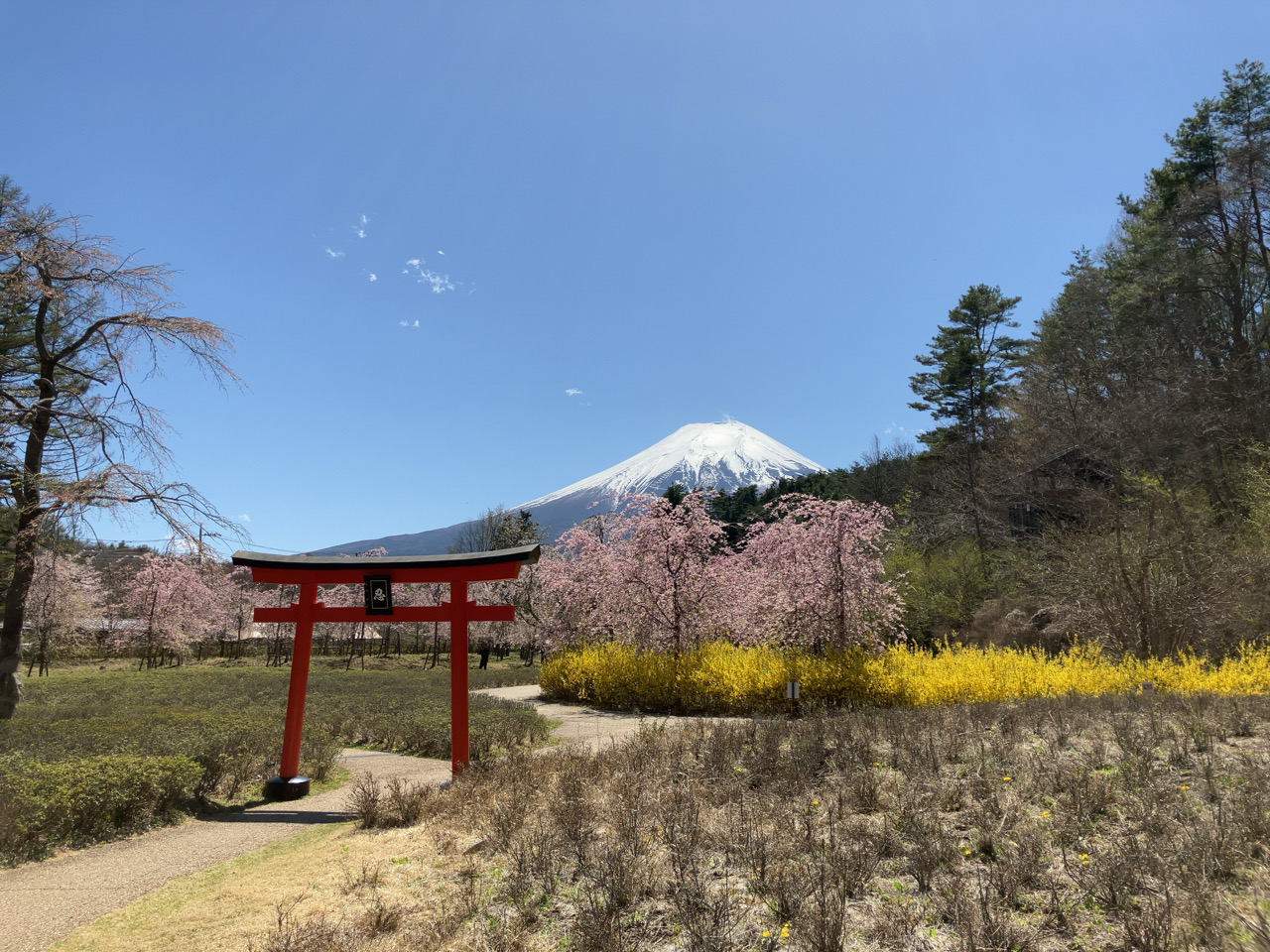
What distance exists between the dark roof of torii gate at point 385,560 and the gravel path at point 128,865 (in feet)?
9.30

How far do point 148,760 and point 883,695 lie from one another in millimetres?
10668

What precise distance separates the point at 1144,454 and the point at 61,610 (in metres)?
40.0

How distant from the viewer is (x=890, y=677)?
450 inches

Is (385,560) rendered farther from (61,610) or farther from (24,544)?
(61,610)

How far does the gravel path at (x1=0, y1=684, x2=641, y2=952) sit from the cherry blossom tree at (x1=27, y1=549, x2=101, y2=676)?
39.0 feet

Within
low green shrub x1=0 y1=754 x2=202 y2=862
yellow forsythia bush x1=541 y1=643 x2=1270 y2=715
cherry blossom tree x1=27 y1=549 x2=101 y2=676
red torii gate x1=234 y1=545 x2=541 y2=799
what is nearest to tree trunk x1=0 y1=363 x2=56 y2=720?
cherry blossom tree x1=27 y1=549 x2=101 y2=676

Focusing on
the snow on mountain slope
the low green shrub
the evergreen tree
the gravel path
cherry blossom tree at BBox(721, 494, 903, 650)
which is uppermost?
the snow on mountain slope

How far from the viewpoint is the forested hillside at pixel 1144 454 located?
13859 mm

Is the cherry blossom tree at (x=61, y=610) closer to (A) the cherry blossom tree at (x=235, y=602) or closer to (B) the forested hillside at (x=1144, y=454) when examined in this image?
(A) the cherry blossom tree at (x=235, y=602)

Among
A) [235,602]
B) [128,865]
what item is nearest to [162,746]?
[128,865]

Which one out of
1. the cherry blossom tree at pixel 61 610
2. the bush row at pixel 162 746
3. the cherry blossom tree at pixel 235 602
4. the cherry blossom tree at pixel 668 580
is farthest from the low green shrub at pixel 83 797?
the cherry blossom tree at pixel 235 602

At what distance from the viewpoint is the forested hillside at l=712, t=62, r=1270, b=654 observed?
13.9 meters

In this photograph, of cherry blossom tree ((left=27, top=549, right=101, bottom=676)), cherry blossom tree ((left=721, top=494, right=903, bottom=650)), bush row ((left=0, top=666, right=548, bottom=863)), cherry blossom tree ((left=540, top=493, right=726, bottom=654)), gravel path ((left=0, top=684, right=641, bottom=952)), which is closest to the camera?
gravel path ((left=0, top=684, right=641, bottom=952))

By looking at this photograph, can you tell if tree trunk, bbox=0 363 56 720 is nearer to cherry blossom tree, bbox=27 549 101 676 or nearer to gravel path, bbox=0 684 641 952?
cherry blossom tree, bbox=27 549 101 676
